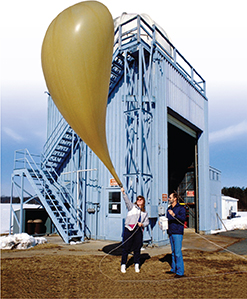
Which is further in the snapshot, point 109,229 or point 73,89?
point 109,229

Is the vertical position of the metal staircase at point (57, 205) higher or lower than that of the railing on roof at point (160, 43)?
lower

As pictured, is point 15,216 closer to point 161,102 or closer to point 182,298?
point 161,102

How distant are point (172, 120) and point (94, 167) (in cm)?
477

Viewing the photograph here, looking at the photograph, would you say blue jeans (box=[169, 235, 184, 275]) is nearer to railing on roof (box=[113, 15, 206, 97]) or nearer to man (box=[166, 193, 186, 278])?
man (box=[166, 193, 186, 278])

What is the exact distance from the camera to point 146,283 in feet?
20.2

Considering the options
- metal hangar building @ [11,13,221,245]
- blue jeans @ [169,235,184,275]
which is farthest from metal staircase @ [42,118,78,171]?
blue jeans @ [169,235,184,275]

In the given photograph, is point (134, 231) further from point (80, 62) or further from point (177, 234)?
point (80, 62)

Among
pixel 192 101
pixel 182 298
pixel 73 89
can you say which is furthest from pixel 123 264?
pixel 192 101

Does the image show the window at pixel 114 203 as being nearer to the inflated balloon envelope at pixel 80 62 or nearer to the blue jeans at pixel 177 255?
the blue jeans at pixel 177 255

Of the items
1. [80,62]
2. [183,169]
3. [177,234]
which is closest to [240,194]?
[183,169]

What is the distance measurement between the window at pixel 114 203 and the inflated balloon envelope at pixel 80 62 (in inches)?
282

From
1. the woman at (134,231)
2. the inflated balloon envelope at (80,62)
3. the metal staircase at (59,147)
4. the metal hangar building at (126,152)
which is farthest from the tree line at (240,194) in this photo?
the inflated balloon envelope at (80,62)

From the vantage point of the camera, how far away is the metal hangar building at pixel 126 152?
1188cm

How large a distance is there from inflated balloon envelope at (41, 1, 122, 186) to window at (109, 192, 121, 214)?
7.17m
